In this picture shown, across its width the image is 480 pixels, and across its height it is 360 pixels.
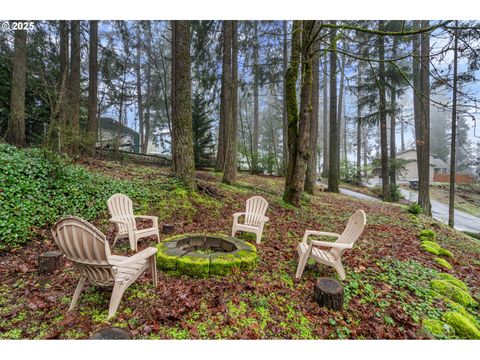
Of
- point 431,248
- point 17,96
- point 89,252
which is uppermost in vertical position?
point 17,96

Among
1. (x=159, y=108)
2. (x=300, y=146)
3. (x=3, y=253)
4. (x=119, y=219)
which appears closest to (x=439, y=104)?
(x=300, y=146)

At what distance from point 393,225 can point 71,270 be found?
717 cm

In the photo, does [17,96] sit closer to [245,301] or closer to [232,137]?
[232,137]

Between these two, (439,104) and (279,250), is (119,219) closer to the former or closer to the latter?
(279,250)

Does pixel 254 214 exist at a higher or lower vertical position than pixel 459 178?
lower

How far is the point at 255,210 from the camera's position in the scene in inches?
171

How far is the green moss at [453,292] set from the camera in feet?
9.21

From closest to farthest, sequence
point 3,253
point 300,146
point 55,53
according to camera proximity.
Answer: point 3,253, point 300,146, point 55,53

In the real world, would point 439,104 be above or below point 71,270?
above

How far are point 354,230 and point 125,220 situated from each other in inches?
138

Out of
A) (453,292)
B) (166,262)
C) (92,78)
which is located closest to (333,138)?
(453,292)

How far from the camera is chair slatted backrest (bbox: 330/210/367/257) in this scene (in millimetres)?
2844

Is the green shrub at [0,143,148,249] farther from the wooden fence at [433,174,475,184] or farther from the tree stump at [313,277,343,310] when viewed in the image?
the wooden fence at [433,174,475,184]
